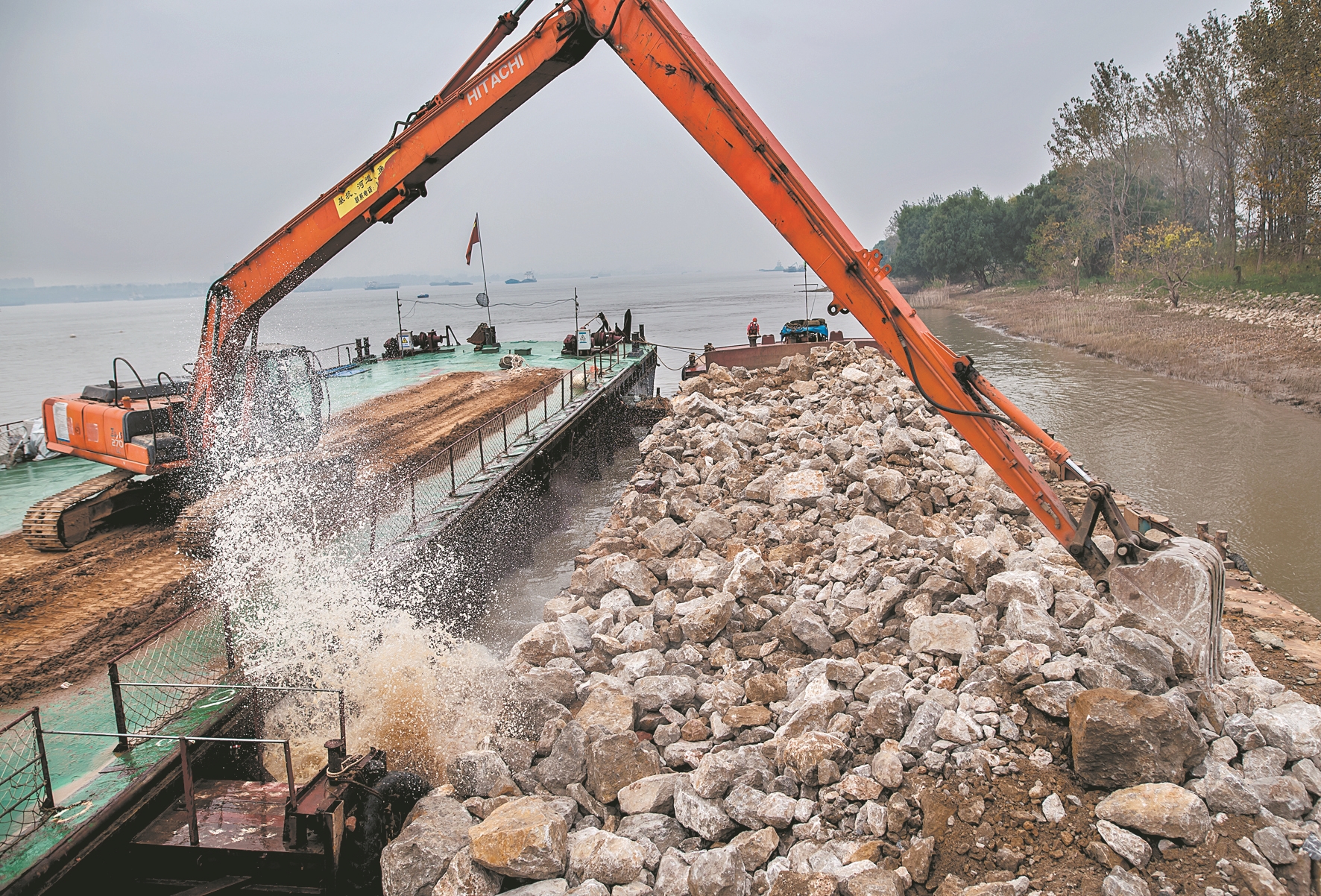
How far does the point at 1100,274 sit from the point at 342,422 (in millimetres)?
56490

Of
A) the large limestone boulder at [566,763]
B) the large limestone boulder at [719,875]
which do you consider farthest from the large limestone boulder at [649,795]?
the large limestone boulder at [719,875]

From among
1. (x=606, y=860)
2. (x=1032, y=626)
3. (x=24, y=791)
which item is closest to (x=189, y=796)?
(x=24, y=791)

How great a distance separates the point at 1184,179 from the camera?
44844 mm

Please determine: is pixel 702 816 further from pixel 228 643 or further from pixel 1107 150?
pixel 1107 150

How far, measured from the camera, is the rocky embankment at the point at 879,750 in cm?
388

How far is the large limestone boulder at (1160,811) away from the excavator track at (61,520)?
9.96 m

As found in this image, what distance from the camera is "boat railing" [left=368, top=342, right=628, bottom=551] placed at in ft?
31.0

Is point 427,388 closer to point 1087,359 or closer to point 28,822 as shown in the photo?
point 28,822

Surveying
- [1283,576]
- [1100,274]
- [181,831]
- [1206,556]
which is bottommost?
[1283,576]

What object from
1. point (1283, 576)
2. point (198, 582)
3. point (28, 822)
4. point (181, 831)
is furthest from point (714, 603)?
point (1283, 576)

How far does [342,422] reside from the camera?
1433 centimetres

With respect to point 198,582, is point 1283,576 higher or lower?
lower

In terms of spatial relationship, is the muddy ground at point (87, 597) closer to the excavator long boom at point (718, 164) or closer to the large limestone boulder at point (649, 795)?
the excavator long boom at point (718, 164)

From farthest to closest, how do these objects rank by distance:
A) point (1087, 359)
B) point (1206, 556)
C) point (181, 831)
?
point (1087, 359) → point (1206, 556) → point (181, 831)
